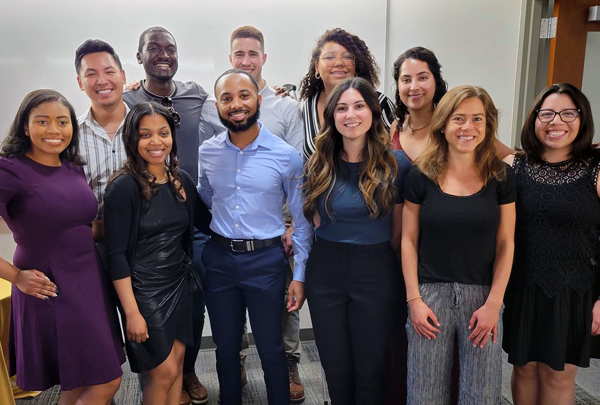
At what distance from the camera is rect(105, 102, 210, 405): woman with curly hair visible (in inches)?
69.9

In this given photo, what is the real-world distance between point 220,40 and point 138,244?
229 centimetres

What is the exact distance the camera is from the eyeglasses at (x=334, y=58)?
2480 millimetres

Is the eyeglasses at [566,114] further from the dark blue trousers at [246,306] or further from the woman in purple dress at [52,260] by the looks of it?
the woman in purple dress at [52,260]

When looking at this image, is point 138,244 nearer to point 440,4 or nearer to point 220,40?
point 220,40

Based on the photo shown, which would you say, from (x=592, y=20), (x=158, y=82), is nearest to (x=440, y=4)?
(x=592, y=20)

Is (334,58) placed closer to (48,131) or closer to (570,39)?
(48,131)

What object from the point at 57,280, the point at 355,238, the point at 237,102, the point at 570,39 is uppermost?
the point at 570,39

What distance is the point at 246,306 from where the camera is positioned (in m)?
2.12

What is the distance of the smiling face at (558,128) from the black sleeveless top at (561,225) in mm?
73

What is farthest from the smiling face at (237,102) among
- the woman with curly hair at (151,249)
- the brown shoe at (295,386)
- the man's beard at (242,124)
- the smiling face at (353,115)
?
the brown shoe at (295,386)

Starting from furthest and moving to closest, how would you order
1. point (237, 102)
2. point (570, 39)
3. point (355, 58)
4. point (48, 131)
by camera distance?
point (570, 39), point (355, 58), point (237, 102), point (48, 131)

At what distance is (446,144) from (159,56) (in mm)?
1709

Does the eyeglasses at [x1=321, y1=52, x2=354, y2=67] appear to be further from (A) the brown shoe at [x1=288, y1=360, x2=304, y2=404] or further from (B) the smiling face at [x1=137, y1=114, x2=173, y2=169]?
(A) the brown shoe at [x1=288, y1=360, x2=304, y2=404]

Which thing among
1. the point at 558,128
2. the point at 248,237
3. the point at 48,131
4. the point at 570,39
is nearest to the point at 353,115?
the point at 248,237
